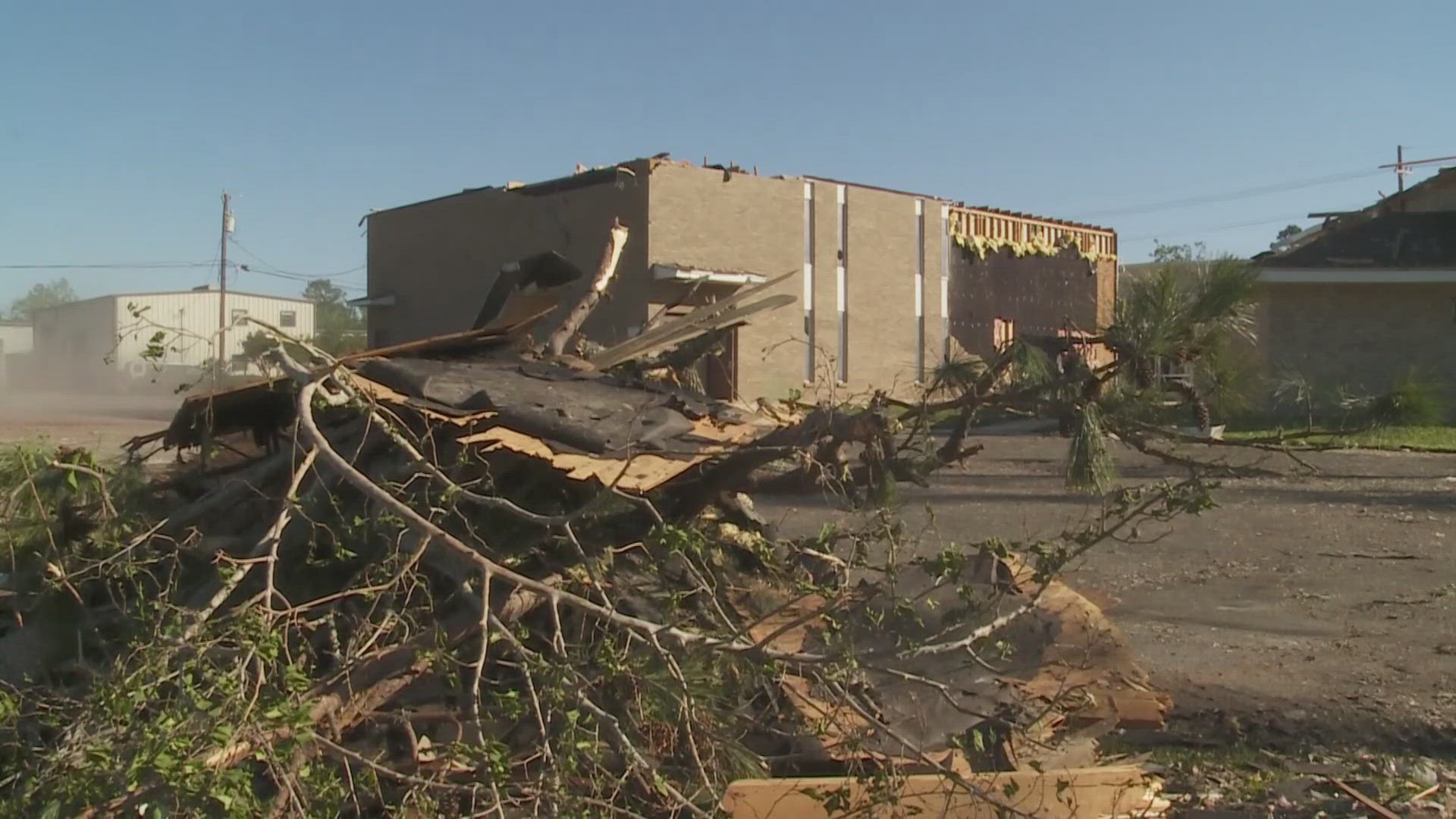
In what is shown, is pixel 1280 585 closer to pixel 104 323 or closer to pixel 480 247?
pixel 480 247

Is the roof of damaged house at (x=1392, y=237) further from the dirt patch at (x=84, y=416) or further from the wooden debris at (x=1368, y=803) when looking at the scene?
the dirt patch at (x=84, y=416)

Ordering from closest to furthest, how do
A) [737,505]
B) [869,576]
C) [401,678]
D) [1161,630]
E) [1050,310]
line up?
[401,678] < [737,505] < [1161,630] < [869,576] < [1050,310]

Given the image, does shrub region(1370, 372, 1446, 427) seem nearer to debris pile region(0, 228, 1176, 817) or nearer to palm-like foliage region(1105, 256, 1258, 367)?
palm-like foliage region(1105, 256, 1258, 367)

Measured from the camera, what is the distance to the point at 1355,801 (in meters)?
4.11

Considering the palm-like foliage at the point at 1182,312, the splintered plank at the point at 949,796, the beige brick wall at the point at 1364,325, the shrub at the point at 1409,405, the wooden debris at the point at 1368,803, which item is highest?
the beige brick wall at the point at 1364,325

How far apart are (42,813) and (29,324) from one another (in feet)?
214

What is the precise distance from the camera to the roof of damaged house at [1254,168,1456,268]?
1964 cm

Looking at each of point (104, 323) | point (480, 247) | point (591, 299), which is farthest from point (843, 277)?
point (104, 323)

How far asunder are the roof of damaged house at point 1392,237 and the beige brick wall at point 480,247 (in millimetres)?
9917

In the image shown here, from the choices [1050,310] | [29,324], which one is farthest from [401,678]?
[29,324]

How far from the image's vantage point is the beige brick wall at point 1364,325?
762 inches

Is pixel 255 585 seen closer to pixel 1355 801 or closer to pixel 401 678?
pixel 401 678

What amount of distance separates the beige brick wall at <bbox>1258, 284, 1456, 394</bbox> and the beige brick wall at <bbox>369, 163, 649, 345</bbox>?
1018 centimetres

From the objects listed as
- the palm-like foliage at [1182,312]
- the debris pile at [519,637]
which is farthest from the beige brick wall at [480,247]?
the palm-like foliage at [1182,312]
